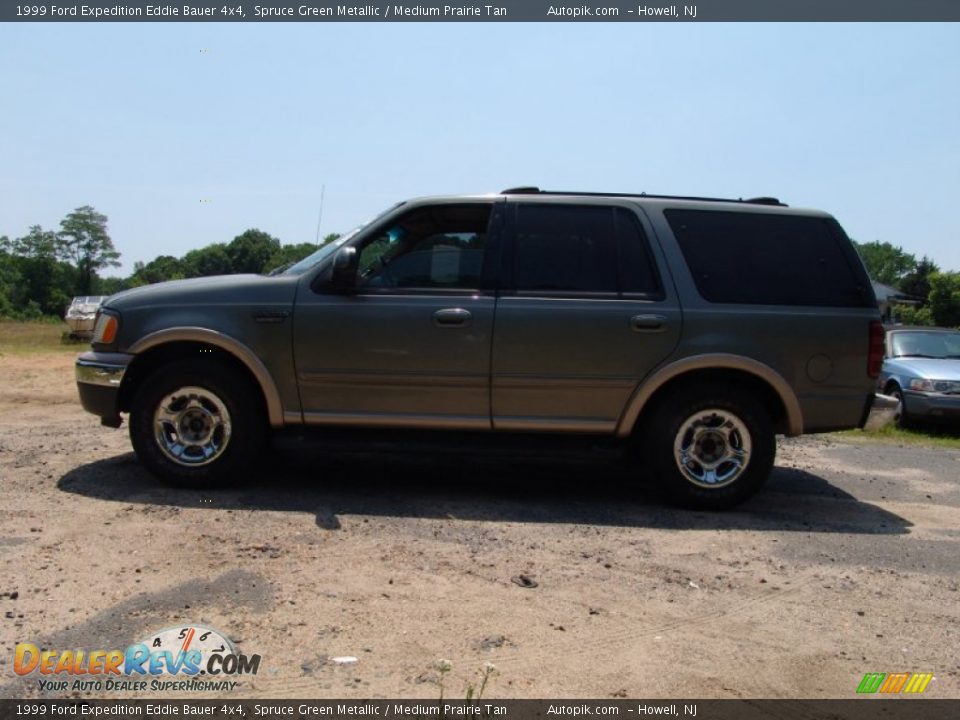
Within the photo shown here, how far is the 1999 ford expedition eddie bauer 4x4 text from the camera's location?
16.6ft

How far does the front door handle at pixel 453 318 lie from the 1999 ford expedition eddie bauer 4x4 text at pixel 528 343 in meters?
0.01

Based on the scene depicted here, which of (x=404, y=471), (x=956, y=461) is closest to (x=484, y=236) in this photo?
(x=404, y=471)

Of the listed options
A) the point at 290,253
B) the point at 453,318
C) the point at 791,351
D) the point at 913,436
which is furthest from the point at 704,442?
the point at 913,436

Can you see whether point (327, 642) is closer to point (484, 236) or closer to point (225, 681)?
point (225, 681)

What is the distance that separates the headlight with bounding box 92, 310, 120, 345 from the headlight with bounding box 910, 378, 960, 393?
30.3 ft

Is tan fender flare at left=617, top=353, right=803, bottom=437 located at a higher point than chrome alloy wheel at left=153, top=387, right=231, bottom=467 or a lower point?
higher

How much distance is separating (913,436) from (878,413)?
206 inches

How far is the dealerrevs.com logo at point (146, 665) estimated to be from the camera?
2748 mm

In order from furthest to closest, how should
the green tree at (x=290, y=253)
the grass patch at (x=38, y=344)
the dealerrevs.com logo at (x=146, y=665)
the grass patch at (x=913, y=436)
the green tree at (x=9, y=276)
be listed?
the green tree at (x=9, y=276) < the grass patch at (x=38, y=344) < the grass patch at (x=913, y=436) < the green tree at (x=290, y=253) < the dealerrevs.com logo at (x=146, y=665)

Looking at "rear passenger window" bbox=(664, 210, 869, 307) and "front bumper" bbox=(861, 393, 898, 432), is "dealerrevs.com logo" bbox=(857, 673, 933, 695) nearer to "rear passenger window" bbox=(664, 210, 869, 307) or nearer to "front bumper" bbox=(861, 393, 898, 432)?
"front bumper" bbox=(861, 393, 898, 432)

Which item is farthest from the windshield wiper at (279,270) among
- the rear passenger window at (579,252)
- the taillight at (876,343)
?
the taillight at (876,343)

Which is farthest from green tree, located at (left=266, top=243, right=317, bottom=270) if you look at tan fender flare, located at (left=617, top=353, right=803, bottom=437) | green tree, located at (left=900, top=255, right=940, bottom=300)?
green tree, located at (left=900, top=255, right=940, bottom=300)

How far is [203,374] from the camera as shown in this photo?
16.8ft

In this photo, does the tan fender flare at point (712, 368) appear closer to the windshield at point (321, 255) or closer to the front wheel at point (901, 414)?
the windshield at point (321, 255)
